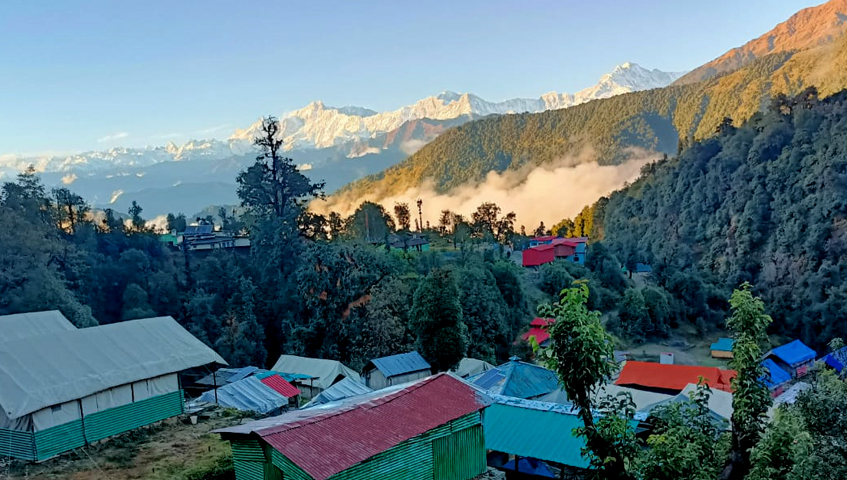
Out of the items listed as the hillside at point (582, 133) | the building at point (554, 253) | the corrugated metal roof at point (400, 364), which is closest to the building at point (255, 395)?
the corrugated metal roof at point (400, 364)

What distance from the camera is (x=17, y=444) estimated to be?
12.4 metres

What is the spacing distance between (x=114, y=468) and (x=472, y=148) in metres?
114

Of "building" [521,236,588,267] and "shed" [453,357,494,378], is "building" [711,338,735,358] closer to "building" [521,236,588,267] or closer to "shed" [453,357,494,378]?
"building" [521,236,588,267]

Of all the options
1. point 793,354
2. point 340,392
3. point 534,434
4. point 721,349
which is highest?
point 534,434

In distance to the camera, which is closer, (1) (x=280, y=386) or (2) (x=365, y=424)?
(2) (x=365, y=424)

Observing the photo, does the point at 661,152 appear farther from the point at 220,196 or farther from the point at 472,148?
the point at 220,196

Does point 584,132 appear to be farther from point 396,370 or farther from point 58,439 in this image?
point 58,439

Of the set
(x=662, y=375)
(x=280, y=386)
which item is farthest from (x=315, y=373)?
(x=662, y=375)

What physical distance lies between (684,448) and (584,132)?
11741cm

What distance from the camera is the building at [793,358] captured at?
34.2 m

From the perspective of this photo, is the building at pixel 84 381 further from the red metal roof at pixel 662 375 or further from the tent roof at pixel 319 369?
the red metal roof at pixel 662 375

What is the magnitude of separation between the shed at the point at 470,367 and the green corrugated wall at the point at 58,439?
1683 cm

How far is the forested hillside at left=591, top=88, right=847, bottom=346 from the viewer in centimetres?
4650

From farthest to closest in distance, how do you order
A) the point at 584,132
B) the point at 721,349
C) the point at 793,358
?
the point at 584,132, the point at 721,349, the point at 793,358
